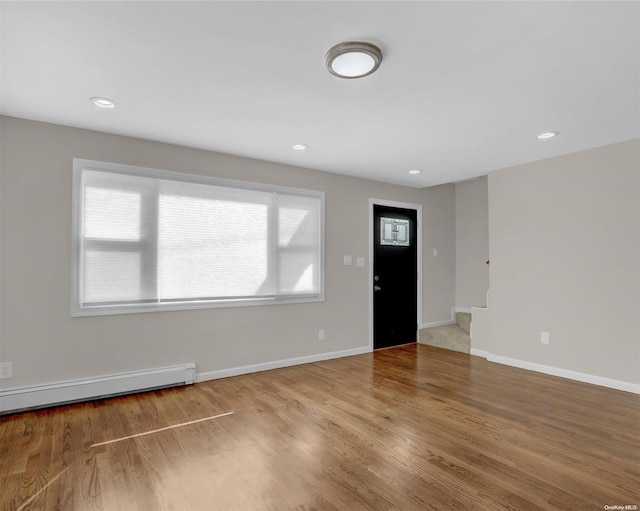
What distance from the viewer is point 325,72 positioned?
2.18 m

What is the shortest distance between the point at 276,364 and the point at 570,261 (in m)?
3.49

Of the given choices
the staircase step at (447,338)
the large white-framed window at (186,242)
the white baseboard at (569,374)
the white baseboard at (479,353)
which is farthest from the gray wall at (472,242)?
the large white-framed window at (186,242)

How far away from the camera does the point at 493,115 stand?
2801 millimetres

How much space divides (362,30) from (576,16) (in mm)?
1018

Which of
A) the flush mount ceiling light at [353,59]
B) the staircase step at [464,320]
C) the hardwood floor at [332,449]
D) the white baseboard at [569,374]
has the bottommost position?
the hardwood floor at [332,449]

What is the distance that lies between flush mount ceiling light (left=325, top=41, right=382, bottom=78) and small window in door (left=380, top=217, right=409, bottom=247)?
322 centimetres

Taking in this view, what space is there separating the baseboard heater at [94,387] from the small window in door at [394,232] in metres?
3.16

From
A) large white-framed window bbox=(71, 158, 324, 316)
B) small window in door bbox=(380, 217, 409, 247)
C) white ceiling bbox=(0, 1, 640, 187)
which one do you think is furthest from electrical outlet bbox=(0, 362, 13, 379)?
small window in door bbox=(380, 217, 409, 247)

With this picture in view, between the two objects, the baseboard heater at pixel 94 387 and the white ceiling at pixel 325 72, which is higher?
the white ceiling at pixel 325 72

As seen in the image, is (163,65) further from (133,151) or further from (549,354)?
(549,354)

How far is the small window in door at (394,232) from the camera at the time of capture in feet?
17.1

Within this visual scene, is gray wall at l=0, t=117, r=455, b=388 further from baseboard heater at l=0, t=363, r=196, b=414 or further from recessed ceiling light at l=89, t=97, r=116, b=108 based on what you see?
recessed ceiling light at l=89, t=97, r=116, b=108

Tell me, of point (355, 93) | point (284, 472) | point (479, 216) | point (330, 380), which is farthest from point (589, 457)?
point (479, 216)

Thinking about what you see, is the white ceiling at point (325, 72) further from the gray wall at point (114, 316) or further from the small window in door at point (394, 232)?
the small window in door at point (394, 232)
